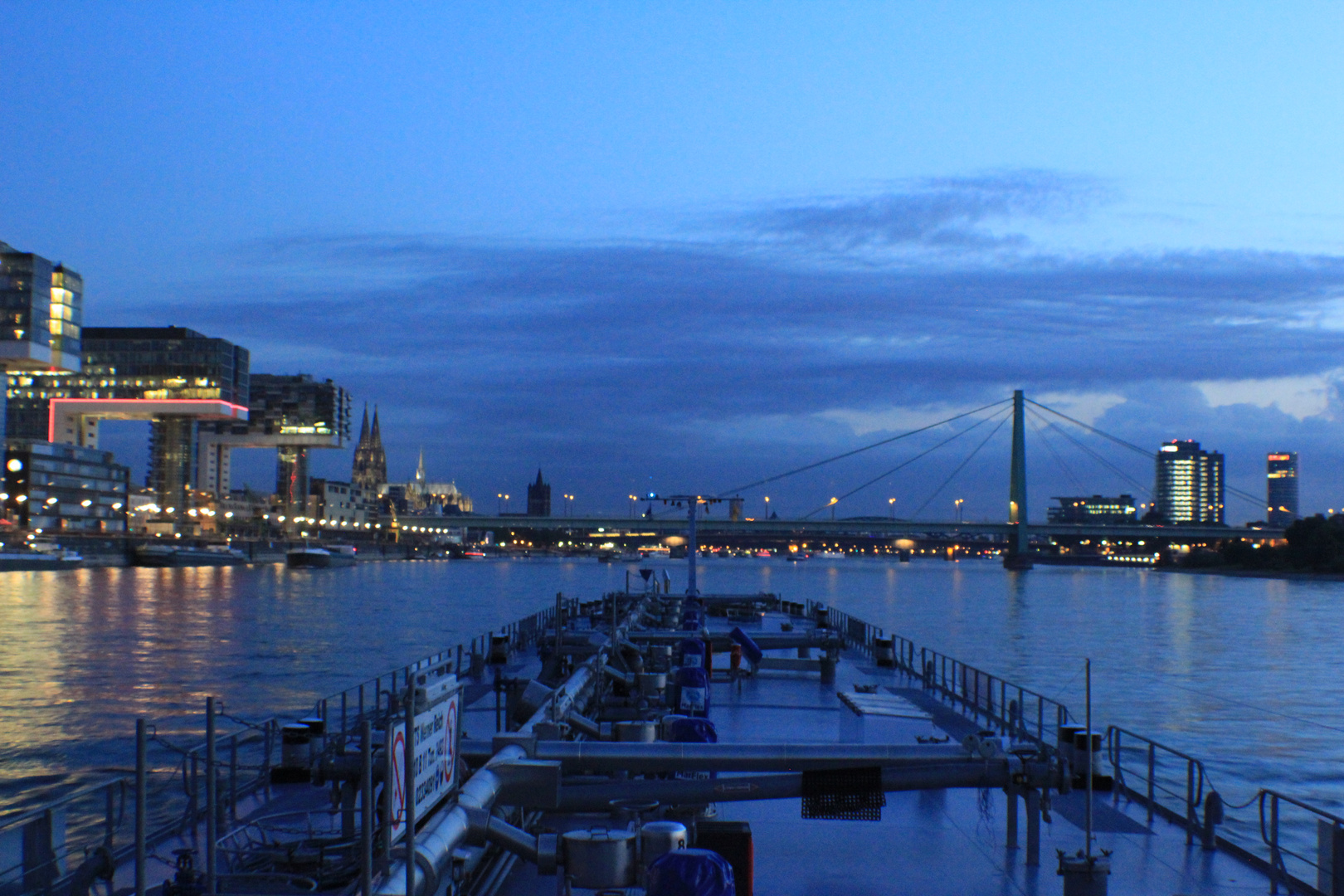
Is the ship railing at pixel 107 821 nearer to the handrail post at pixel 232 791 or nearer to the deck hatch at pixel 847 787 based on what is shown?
the handrail post at pixel 232 791

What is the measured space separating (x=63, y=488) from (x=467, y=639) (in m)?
114

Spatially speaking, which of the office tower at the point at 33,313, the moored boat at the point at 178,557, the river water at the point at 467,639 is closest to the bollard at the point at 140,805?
the river water at the point at 467,639

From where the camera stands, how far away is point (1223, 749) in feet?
86.1

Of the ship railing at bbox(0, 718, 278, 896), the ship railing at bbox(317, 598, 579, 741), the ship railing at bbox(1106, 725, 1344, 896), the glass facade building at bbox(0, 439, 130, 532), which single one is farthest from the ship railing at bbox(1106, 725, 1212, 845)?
the glass facade building at bbox(0, 439, 130, 532)

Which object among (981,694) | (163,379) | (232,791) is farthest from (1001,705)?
(163,379)

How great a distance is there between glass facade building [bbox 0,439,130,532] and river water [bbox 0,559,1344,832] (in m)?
41.8

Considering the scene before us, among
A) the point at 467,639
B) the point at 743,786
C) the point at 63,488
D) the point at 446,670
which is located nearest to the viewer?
the point at 743,786

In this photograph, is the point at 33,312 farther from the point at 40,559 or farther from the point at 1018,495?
the point at 1018,495

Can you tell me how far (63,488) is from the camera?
143250mm

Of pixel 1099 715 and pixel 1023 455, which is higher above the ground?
pixel 1023 455

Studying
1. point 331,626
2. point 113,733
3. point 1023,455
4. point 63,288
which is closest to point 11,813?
point 113,733

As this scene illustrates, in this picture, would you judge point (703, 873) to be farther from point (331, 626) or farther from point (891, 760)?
point (331, 626)

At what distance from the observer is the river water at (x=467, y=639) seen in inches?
1042

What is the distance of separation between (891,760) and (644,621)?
23.5m
